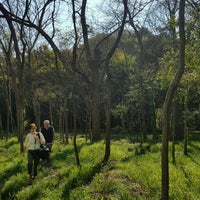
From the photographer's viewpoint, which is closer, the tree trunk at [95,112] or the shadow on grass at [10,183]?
the shadow on grass at [10,183]

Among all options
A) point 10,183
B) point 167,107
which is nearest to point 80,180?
point 10,183

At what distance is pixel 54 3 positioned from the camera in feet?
52.6

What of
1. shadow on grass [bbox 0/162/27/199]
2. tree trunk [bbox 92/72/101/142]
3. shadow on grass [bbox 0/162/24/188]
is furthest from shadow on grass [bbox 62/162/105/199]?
tree trunk [bbox 92/72/101/142]

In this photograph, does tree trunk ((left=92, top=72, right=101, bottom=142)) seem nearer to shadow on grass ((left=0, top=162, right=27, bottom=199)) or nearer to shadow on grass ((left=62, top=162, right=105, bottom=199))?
shadow on grass ((left=0, top=162, right=27, bottom=199))

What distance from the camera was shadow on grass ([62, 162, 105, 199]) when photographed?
7301 millimetres

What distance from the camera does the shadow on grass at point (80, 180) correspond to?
24.0 ft

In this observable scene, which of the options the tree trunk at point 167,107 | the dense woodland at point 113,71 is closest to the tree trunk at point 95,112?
the dense woodland at point 113,71

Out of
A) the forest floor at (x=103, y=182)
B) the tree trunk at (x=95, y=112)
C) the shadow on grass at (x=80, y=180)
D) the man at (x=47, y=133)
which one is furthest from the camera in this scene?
the tree trunk at (x=95, y=112)

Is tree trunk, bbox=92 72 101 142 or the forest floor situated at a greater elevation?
tree trunk, bbox=92 72 101 142

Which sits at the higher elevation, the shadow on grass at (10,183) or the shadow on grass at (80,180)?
the shadow on grass at (80,180)

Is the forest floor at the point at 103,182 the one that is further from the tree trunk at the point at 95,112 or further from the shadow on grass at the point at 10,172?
the tree trunk at the point at 95,112

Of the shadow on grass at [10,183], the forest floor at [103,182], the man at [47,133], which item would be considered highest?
the man at [47,133]

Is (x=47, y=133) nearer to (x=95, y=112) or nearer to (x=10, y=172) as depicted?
(x=10, y=172)

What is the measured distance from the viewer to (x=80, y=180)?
7914 millimetres
